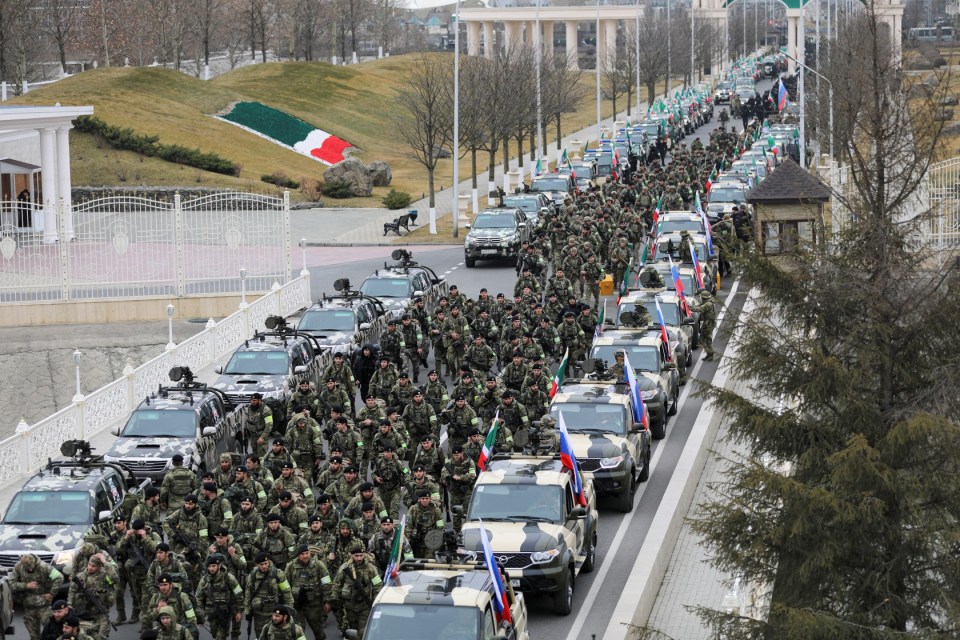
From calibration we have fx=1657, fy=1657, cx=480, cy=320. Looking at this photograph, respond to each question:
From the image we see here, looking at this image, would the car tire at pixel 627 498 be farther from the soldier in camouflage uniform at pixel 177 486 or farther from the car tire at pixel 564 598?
the soldier in camouflage uniform at pixel 177 486

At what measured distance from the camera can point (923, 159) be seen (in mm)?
13805

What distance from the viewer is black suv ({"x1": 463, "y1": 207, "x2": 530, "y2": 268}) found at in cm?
4312

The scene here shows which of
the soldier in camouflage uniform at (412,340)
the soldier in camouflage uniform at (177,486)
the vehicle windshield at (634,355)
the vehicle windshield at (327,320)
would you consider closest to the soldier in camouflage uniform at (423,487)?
the soldier in camouflage uniform at (177,486)

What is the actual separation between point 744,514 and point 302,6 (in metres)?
111

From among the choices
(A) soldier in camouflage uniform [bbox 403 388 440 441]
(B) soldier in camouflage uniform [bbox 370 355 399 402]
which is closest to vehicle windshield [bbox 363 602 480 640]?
(A) soldier in camouflage uniform [bbox 403 388 440 441]

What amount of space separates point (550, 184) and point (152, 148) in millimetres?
21417

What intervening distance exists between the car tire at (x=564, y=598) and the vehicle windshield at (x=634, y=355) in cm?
879

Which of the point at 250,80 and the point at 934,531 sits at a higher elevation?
the point at 250,80

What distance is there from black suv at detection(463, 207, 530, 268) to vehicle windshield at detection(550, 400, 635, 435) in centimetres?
1965

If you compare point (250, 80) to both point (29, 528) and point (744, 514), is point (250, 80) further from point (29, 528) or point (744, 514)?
point (744, 514)

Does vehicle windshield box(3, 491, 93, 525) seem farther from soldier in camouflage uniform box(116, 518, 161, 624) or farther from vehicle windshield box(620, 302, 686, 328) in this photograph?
vehicle windshield box(620, 302, 686, 328)

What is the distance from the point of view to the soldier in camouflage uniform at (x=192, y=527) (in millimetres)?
17984

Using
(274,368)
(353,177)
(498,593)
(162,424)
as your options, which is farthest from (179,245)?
(353,177)

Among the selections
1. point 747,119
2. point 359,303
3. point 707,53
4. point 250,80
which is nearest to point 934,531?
point 359,303
